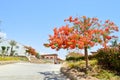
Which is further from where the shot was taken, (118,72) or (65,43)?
(65,43)

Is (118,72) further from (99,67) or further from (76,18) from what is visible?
(76,18)

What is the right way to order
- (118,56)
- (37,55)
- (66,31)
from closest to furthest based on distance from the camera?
(118,56)
(66,31)
(37,55)

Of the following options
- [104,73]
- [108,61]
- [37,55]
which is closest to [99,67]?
[108,61]

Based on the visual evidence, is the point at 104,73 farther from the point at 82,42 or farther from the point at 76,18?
the point at 76,18

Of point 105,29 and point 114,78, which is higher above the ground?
point 105,29

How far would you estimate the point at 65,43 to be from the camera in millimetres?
19500

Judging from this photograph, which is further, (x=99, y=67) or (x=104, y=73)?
(x=99, y=67)

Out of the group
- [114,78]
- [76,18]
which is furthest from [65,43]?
[114,78]

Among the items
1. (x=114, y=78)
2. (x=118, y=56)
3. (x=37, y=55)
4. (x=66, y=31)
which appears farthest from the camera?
(x=37, y=55)

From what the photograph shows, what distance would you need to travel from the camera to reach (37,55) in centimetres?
9862

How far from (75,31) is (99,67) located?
3611 millimetres

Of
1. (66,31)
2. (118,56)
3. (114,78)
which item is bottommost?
(114,78)

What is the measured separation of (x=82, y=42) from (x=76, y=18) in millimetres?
2716

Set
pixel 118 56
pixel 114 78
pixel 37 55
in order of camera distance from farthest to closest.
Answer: pixel 37 55 < pixel 118 56 < pixel 114 78
